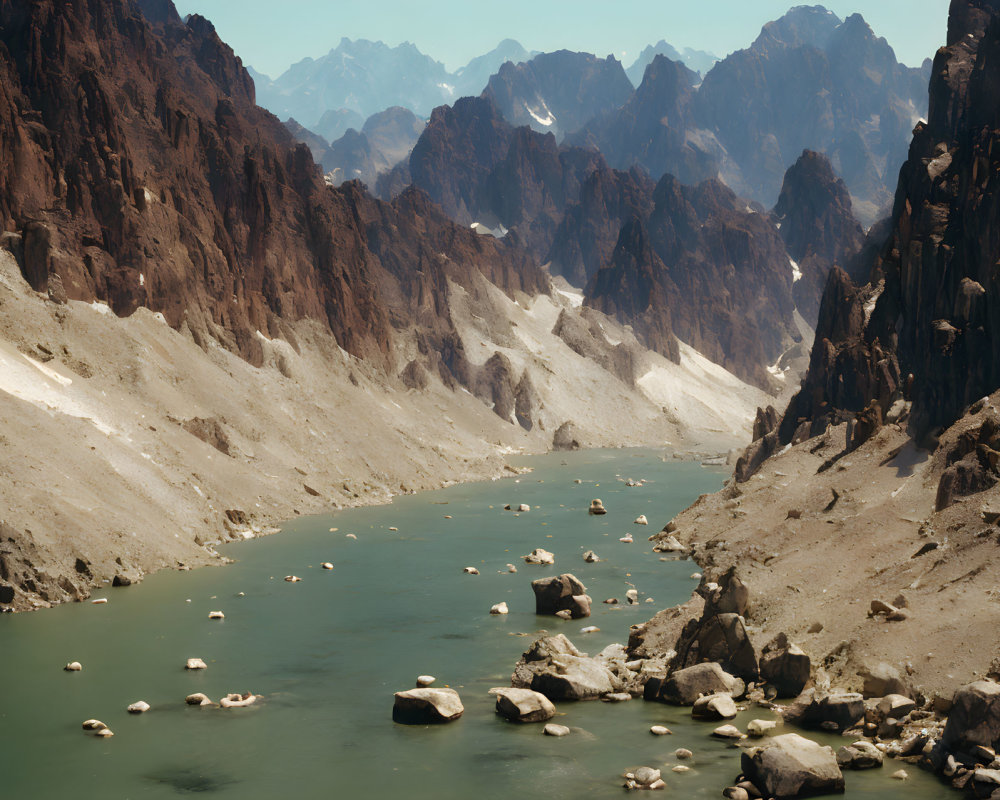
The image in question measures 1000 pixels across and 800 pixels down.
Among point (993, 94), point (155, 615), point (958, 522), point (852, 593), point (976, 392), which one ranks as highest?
point (993, 94)

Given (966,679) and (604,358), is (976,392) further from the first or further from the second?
(604,358)

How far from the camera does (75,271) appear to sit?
91500 mm

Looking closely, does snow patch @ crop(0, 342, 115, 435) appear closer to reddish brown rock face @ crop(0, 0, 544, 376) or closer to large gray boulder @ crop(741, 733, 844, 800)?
reddish brown rock face @ crop(0, 0, 544, 376)

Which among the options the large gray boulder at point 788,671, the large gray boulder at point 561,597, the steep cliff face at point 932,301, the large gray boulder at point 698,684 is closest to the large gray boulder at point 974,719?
the large gray boulder at point 788,671

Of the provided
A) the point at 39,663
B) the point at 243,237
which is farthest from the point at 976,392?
the point at 243,237

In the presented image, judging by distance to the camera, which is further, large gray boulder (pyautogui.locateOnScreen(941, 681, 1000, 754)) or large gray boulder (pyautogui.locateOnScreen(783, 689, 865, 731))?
large gray boulder (pyautogui.locateOnScreen(783, 689, 865, 731))

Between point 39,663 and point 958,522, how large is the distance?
133 ft

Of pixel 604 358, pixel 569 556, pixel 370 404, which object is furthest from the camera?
pixel 604 358

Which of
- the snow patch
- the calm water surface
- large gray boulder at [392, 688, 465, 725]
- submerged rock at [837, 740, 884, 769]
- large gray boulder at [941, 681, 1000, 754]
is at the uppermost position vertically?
the snow patch

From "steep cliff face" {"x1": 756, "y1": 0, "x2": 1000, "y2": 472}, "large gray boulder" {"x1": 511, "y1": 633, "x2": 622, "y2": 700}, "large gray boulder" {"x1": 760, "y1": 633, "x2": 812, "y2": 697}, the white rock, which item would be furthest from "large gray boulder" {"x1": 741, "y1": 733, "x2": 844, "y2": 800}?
"steep cliff face" {"x1": 756, "y1": 0, "x2": 1000, "y2": 472}

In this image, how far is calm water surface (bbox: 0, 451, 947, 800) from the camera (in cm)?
3153

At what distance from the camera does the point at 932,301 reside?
71750 millimetres

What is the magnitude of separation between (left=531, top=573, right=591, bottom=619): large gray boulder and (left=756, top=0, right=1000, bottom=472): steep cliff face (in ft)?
82.9

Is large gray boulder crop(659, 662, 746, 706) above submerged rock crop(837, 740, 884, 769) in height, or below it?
below
